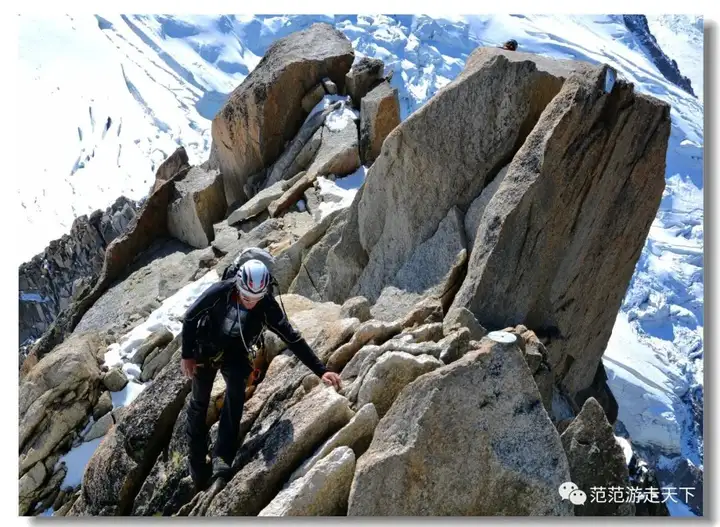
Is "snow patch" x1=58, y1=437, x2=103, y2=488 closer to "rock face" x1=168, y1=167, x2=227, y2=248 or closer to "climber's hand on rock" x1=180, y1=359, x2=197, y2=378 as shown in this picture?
"climber's hand on rock" x1=180, y1=359, x2=197, y2=378

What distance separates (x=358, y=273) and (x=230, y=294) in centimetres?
521

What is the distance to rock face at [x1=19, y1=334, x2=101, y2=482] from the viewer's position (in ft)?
37.9

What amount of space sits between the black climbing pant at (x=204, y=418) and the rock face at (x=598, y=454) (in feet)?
10.8

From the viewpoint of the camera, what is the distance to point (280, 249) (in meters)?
15.7

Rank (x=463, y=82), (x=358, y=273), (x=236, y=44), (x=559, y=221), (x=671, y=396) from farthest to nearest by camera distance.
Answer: (x=236, y=44) < (x=671, y=396) < (x=358, y=273) < (x=463, y=82) < (x=559, y=221)

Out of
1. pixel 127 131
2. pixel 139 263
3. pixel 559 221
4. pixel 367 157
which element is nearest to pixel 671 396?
pixel 367 157

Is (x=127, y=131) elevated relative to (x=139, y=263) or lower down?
lower down

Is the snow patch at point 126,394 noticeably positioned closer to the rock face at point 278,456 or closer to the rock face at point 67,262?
the rock face at point 278,456

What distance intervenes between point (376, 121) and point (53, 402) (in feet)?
33.7

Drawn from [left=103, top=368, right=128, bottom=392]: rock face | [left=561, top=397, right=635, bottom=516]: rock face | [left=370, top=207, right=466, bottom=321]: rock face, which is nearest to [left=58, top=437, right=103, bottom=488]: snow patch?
[left=103, top=368, right=128, bottom=392]: rock face

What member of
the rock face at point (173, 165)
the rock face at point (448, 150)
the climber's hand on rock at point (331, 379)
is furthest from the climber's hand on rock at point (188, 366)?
the rock face at point (173, 165)

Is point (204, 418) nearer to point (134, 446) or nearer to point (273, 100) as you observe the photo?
point (134, 446)

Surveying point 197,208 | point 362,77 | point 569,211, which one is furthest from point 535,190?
point 197,208

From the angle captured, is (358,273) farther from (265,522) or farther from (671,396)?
(671,396)
